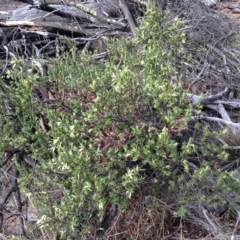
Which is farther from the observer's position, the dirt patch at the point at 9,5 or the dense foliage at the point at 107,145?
the dirt patch at the point at 9,5

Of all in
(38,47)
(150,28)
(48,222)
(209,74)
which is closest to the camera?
(48,222)

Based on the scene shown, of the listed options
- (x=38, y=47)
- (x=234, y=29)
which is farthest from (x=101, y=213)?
(x=234, y=29)

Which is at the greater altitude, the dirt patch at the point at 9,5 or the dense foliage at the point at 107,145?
the dense foliage at the point at 107,145

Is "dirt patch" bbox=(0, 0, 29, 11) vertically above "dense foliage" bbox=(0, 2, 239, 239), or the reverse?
"dense foliage" bbox=(0, 2, 239, 239)

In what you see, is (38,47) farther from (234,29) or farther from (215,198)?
(215,198)

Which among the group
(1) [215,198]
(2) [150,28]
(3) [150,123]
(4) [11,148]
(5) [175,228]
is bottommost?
(5) [175,228]

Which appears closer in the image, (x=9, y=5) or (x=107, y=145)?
(x=107, y=145)

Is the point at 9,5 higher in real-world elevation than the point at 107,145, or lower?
lower

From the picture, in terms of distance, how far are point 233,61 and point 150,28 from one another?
187 cm

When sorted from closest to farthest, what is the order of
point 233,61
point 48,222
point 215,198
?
point 48,222
point 215,198
point 233,61

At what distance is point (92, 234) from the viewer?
3586 mm

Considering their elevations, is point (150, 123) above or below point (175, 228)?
above

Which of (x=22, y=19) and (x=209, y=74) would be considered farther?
(x=22, y=19)

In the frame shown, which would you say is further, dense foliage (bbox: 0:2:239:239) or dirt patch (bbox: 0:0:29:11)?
dirt patch (bbox: 0:0:29:11)
